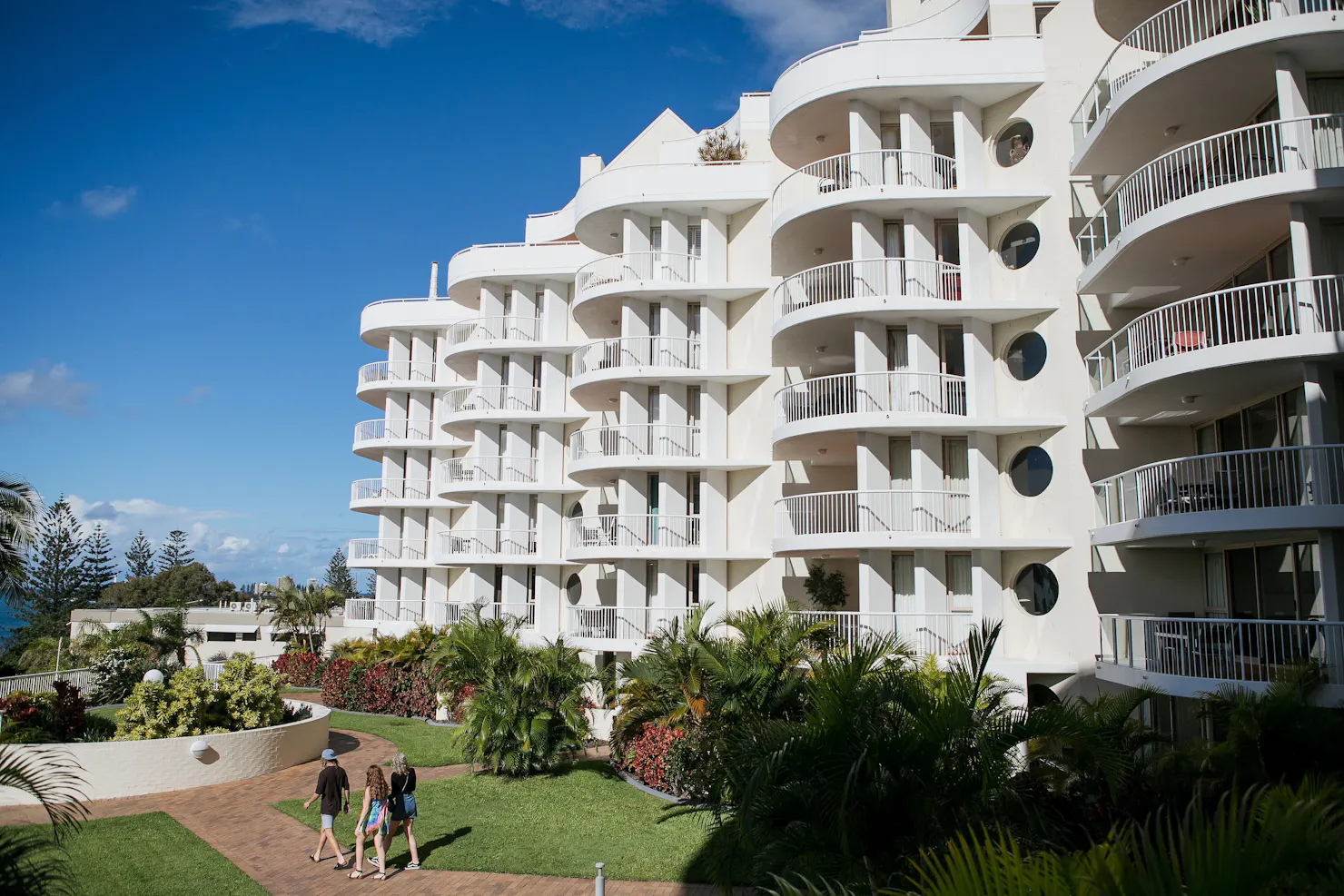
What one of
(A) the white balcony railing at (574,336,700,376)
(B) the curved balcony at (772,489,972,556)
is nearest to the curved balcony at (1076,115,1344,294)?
(B) the curved balcony at (772,489,972,556)

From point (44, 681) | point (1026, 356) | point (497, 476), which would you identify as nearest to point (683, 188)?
point (1026, 356)

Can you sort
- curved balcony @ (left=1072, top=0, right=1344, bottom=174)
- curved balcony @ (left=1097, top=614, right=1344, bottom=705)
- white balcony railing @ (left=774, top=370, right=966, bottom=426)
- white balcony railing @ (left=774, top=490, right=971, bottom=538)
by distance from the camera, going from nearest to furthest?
curved balcony @ (left=1097, top=614, right=1344, bottom=705) → curved balcony @ (left=1072, top=0, right=1344, bottom=174) → white balcony railing @ (left=774, top=490, right=971, bottom=538) → white balcony railing @ (left=774, top=370, right=966, bottom=426)

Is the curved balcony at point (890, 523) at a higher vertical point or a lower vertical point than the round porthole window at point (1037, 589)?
higher

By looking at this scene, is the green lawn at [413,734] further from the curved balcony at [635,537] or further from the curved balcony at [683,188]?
the curved balcony at [683,188]

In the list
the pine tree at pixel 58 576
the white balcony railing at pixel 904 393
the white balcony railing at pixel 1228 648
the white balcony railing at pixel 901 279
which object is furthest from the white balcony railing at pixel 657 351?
the pine tree at pixel 58 576

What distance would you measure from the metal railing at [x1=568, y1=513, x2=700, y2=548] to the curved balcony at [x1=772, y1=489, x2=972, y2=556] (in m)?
4.94

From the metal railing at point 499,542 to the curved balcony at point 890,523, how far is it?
547 inches

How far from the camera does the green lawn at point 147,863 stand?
514 inches

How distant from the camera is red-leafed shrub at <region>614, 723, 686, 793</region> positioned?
18.1m

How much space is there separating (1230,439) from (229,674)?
2098 cm

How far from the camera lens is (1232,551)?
18156mm

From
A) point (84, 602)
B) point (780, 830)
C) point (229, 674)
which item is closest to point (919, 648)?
point (780, 830)

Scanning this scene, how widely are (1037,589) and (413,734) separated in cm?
1594

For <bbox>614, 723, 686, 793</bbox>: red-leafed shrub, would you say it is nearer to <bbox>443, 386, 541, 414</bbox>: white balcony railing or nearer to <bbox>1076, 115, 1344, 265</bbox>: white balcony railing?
<bbox>1076, 115, 1344, 265</bbox>: white balcony railing
